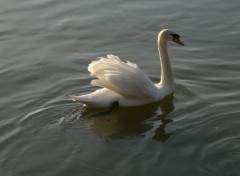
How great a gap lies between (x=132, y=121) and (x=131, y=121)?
2cm

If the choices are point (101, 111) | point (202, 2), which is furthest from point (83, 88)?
point (202, 2)

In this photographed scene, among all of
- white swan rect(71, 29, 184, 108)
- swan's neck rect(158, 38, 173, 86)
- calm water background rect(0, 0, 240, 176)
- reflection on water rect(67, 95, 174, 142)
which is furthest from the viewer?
swan's neck rect(158, 38, 173, 86)

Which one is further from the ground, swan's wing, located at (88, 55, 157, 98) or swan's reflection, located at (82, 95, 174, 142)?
swan's wing, located at (88, 55, 157, 98)

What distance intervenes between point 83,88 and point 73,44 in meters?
2.39

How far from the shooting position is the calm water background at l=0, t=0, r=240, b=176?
7.34 metres

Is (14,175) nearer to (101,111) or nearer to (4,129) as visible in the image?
(4,129)

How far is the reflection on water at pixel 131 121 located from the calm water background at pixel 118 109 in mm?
16

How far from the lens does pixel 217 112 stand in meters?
8.62

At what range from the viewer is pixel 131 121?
8.66 m

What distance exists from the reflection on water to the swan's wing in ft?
0.98

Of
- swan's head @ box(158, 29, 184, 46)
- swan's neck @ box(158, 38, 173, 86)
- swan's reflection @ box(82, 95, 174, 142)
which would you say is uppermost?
swan's head @ box(158, 29, 184, 46)

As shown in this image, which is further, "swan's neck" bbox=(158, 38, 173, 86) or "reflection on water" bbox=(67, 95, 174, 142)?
"swan's neck" bbox=(158, 38, 173, 86)

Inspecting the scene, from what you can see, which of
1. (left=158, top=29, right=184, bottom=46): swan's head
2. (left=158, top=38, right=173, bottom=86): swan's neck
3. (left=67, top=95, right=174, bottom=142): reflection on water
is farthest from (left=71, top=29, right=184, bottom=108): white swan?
(left=158, top=29, right=184, bottom=46): swan's head

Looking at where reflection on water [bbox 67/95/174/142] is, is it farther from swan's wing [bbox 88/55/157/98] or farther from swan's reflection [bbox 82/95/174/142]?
swan's wing [bbox 88/55/157/98]
